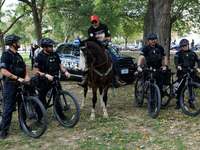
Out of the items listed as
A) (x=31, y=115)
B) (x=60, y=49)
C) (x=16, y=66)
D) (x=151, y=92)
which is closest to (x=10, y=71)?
(x=16, y=66)

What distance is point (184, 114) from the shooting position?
20.2 ft

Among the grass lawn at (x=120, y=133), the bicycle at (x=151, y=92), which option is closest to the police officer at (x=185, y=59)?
the bicycle at (x=151, y=92)

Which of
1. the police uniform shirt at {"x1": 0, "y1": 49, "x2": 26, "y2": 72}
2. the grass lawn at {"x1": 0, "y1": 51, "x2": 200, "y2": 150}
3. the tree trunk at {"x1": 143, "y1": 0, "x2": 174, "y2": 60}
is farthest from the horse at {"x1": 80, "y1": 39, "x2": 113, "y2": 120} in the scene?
the tree trunk at {"x1": 143, "y1": 0, "x2": 174, "y2": 60}

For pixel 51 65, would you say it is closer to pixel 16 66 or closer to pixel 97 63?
pixel 16 66

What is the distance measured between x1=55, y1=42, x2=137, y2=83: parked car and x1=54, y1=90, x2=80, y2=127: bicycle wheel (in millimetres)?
4850

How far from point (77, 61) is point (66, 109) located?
6099 mm

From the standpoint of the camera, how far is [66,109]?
534 cm

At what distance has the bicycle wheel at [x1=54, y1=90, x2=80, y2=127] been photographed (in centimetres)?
512

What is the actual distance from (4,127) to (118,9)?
635 inches

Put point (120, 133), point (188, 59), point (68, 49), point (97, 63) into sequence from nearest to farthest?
1. point (120, 133)
2. point (97, 63)
3. point (188, 59)
4. point (68, 49)

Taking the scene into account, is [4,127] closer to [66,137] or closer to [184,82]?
[66,137]

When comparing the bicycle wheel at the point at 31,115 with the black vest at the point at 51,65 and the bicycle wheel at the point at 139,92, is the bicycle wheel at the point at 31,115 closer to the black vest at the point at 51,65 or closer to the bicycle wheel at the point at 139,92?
the black vest at the point at 51,65

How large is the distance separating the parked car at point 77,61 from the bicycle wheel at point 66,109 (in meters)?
4.85

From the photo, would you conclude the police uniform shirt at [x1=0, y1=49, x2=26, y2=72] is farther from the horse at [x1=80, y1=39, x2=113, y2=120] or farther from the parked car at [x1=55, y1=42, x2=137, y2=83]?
the parked car at [x1=55, y1=42, x2=137, y2=83]
